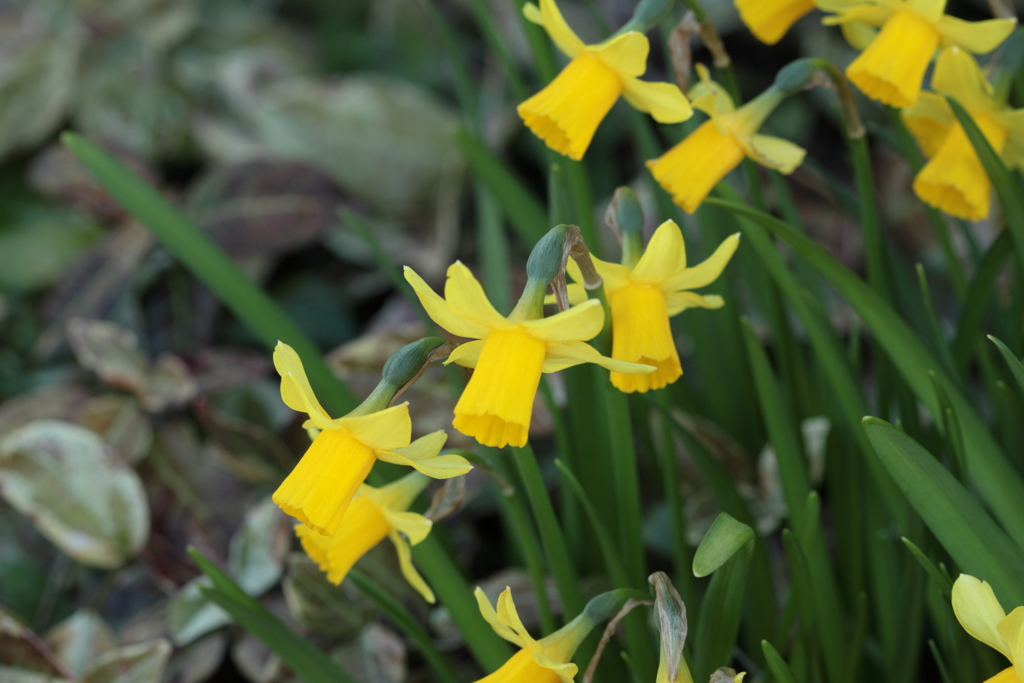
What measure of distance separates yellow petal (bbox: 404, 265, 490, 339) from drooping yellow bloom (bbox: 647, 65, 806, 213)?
28 cm

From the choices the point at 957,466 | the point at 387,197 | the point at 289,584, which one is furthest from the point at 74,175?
the point at 957,466

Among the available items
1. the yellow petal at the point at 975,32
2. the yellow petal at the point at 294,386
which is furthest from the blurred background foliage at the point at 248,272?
the yellow petal at the point at 294,386

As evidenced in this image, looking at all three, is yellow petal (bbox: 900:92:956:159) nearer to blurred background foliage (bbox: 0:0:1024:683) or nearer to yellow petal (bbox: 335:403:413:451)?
blurred background foliage (bbox: 0:0:1024:683)

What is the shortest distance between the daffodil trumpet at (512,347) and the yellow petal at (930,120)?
0.53m

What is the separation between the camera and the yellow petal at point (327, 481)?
639 millimetres

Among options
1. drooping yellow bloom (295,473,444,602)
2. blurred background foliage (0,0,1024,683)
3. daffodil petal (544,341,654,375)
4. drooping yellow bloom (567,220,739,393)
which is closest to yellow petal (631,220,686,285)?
drooping yellow bloom (567,220,739,393)

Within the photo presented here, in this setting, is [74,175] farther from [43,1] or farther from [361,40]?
[361,40]

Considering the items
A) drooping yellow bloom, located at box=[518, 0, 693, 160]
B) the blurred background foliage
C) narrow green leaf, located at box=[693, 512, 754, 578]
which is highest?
drooping yellow bloom, located at box=[518, 0, 693, 160]

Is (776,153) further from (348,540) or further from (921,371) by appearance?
(348,540)

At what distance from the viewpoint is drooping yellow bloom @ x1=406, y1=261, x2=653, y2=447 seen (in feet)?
2.00

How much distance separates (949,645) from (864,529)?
9.1 inches

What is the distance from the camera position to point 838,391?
941mm

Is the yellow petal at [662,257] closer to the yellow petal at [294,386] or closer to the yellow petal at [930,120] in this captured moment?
the yellow petal at [294,386]

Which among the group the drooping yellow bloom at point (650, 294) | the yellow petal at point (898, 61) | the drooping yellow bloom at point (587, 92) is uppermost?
the drooping yellow bloom at point (587, 92)
